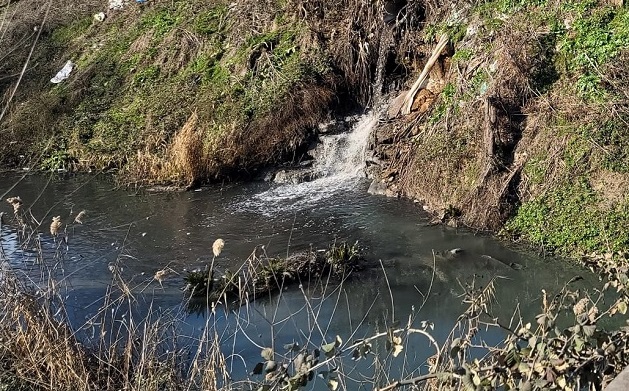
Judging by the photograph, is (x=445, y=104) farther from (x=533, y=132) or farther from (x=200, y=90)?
(x=200, y=90)

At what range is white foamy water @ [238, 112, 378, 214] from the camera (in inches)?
411

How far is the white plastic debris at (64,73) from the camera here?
52.7 ft

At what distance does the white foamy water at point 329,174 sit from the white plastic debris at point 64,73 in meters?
7.36

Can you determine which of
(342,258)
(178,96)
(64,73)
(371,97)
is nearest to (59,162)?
(178,96)

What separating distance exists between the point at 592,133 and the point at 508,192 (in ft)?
3.87

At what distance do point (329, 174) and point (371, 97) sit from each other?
6.18 ft

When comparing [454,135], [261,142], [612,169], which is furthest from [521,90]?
[261,142]

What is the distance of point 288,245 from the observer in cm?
733

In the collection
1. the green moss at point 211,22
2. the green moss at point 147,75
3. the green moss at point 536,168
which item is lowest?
the green moss at point 536,168

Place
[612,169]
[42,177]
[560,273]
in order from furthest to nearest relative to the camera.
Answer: [42,177] → [612,169] → [560,273]

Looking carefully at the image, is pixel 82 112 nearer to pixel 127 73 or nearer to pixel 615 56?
pixel 127 73

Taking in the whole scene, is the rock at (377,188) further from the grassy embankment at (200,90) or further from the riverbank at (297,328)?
the grassy embankment at (200,90)

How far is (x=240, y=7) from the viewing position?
14.7 meters

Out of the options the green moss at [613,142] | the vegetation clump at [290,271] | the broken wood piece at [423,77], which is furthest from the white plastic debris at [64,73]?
the green moss at [613,142]
